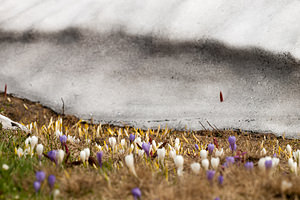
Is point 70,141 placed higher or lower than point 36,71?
lower

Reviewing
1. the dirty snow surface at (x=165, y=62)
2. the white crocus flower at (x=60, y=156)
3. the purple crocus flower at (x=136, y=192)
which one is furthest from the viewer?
the dirty snow surface at (x=165, y=62)

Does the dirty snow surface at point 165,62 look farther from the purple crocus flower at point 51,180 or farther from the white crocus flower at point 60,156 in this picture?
the purple crocus flower at point 51,180

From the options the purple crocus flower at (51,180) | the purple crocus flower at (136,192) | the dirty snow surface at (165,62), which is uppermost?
the dirty snow surface at (165,62)

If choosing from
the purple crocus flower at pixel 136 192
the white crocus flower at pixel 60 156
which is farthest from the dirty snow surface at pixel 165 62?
the purple crocus flower at pixel 136 192

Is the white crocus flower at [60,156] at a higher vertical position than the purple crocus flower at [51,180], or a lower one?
higher

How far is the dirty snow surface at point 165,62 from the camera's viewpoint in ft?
18.0

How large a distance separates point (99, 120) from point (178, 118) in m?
1.33

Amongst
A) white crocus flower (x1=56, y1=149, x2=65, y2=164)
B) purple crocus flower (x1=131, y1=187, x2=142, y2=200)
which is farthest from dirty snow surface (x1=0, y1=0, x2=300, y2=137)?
purple crocus flower (x1=131, y1=187, x2=142, y2=200)

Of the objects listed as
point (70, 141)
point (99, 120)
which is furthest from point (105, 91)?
point (70, 141)

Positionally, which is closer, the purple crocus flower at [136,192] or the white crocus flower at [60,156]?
the purple crocus flower at [136,192]

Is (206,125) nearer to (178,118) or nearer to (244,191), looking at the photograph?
(178,118)

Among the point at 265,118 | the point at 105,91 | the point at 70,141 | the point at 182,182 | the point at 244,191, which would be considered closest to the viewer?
the point at 244,191

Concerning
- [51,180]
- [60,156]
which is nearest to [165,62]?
[60,156]

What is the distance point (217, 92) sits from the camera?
19.0 feet
